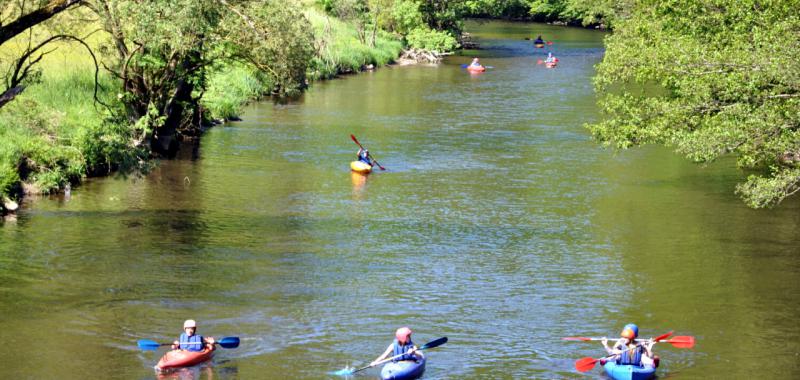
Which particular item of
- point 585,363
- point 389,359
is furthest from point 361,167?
point 585,363

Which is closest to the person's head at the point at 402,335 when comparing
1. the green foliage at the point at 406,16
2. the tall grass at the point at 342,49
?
the tall grass at the point at 342,49

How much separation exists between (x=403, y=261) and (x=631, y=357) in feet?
30.2

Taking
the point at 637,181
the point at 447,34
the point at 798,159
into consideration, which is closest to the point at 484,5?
the point at 447,34

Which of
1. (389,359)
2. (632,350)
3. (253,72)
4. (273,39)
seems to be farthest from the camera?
(253,72)

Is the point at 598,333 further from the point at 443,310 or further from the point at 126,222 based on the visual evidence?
the point at 126,222

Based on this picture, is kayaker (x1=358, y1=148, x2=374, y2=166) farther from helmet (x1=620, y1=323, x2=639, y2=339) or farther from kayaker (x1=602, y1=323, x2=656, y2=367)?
helmet (x1=620, y1=323, x2=639, y2=339)

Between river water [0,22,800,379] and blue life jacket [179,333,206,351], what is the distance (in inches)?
26.1

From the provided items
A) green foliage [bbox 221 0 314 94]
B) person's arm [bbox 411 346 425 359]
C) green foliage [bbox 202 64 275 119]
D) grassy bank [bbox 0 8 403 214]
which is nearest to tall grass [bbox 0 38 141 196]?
grassy bank [bbox 0 8 403 214]

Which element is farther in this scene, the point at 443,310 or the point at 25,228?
the point at 25,228

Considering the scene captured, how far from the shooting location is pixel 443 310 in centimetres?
2503

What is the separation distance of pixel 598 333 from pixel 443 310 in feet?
12.5

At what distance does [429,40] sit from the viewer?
272ft

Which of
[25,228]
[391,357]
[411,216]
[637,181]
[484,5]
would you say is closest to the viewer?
[391,357]

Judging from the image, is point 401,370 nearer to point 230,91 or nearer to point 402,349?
point 402,349
